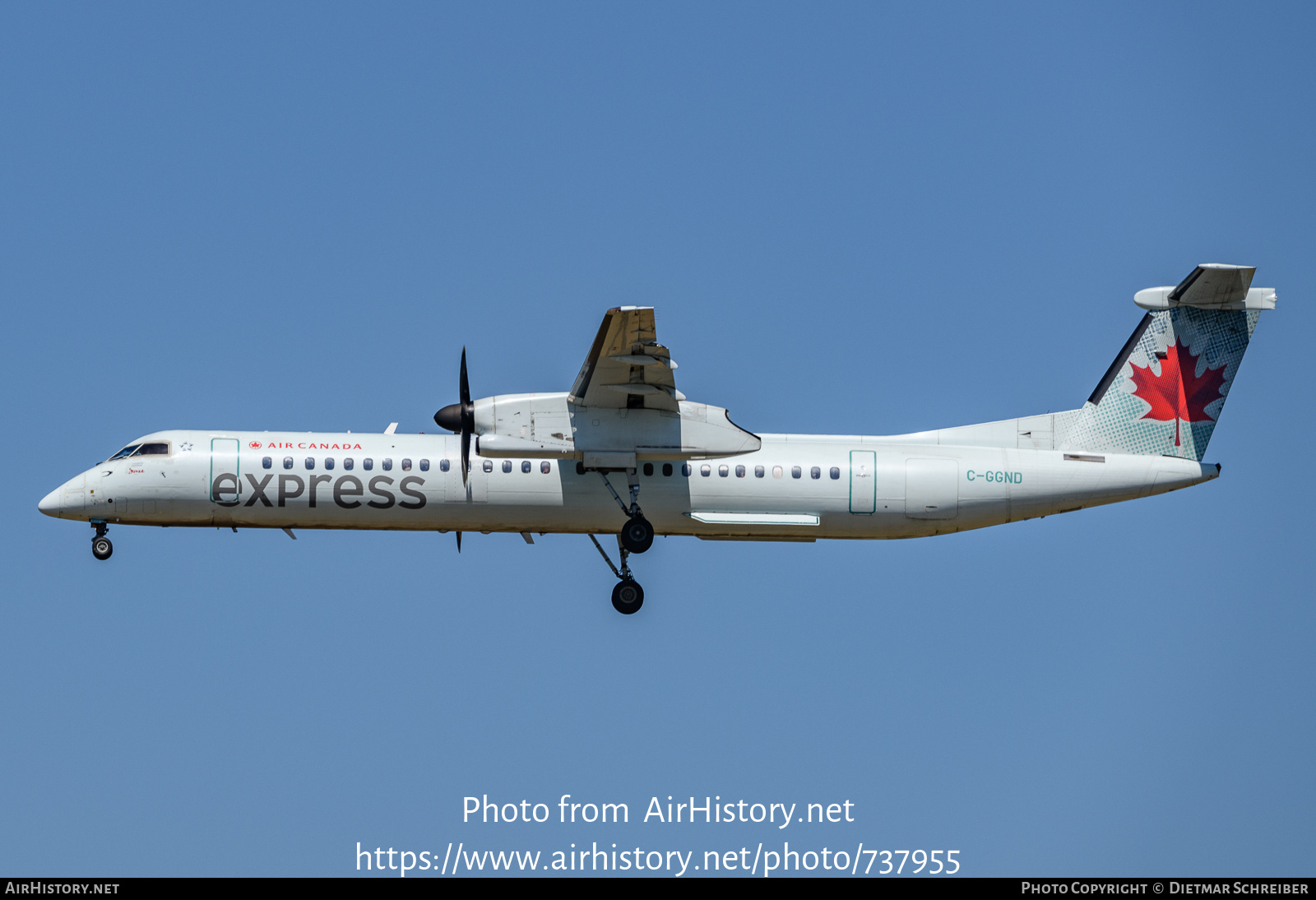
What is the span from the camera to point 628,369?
75.8ft

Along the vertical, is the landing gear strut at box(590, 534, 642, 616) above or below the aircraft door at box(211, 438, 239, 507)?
below

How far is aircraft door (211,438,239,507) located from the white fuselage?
2cm

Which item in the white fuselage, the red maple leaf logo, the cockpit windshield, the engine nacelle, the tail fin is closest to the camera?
the engine nacelle

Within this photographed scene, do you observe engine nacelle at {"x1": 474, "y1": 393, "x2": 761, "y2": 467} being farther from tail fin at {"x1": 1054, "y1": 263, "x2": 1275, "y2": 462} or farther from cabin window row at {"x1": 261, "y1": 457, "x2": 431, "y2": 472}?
tail fin at {"x1": 1054, "y1": 263, "x2": 1275, "y2": 462}

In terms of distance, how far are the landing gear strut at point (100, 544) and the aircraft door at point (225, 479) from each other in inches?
79.5

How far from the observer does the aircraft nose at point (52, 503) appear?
81.5 ft


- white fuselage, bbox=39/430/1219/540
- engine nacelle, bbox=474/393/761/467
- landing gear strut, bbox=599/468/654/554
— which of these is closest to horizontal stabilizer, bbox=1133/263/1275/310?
white fuselage, bbox=39/430/1219/540

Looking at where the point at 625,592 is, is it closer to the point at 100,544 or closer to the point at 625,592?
the point at 625,592

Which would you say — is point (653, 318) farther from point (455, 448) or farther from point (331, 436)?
point (331, 436)

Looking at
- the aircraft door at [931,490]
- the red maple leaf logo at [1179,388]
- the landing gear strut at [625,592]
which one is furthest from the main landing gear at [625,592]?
the red maple leaf logo at [1179,388]

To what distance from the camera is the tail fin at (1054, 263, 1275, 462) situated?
25.7 meters

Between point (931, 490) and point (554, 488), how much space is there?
20.2 ft
